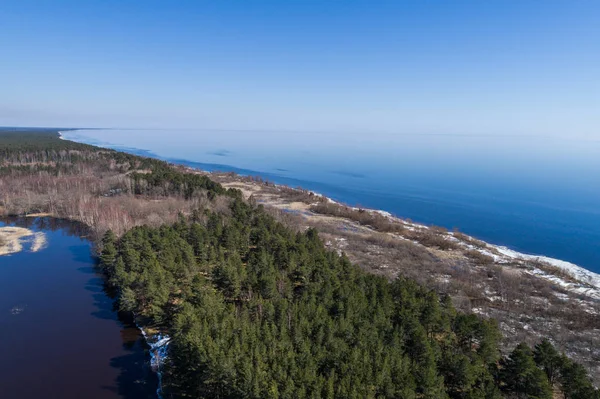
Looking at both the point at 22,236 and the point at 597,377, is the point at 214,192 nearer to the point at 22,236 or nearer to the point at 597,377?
the point at 22,236

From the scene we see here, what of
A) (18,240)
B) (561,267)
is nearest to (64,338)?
(18,240)

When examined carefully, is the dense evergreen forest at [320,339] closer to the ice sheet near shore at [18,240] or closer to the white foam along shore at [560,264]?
the white foam along shore at [560,264]

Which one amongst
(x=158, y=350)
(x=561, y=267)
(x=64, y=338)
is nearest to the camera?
(x=158, y=350)

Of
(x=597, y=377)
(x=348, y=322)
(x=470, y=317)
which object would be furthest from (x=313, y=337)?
(x=597, y=377)

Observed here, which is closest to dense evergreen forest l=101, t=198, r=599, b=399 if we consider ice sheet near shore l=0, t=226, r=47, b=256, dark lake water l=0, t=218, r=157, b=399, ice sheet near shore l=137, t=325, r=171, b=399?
ice sheet near shore l=137, t=325, r=171, b=399

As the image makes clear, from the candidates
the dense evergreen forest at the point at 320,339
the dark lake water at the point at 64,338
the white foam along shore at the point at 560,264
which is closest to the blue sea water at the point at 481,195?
the white foam along shore at the point at 560,264

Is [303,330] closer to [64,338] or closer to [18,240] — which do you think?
[64,338]

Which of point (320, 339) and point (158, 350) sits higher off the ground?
point (320, 339)

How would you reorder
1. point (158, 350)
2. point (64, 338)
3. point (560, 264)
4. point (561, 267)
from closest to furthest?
1. point (158, 350)
2. point (64, 338)
3. point (561, 267)
4. point (560, 264)
